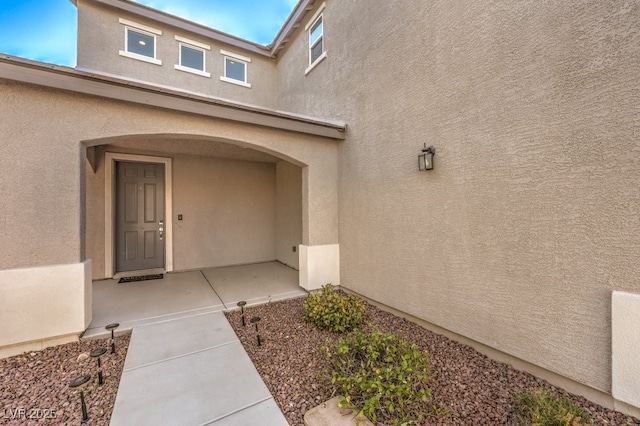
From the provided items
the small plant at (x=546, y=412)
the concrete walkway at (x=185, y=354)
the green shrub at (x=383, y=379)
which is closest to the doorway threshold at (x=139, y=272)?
the concrete walkway at (x=185, y=354)

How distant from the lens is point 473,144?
3.04 meters

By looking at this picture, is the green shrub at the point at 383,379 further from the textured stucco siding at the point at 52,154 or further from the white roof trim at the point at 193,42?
the white roof trim at the point at 193,42

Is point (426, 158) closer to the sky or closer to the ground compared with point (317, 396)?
closer to the sky

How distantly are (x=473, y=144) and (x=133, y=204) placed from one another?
719cm

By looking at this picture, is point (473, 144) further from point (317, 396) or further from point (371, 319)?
point (317, 396)

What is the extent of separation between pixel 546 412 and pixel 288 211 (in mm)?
6203

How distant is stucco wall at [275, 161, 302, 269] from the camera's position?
691 cm

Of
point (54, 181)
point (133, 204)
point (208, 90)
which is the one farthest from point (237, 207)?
point (54, 181)

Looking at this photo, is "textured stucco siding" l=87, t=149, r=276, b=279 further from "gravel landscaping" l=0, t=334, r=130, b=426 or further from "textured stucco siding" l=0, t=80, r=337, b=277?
"gravel landscaping" l=0, t=334, r=130, b=426

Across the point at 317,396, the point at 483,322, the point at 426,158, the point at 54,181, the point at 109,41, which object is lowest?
the point at 317,396

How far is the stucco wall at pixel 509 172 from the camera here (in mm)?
2143

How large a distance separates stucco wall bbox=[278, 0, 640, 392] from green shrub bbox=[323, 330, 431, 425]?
3.97 feet

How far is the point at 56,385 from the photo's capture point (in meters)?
2.50

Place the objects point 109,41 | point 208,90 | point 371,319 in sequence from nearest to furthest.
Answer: point 371,319 < point 109,41 < point 208,90
